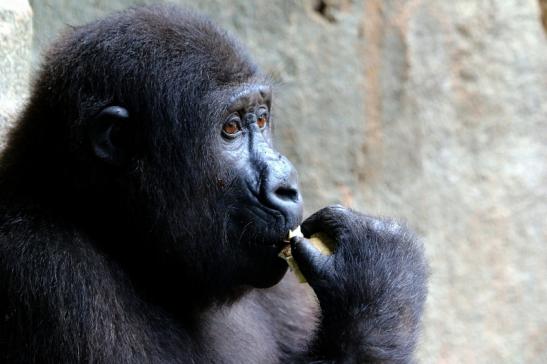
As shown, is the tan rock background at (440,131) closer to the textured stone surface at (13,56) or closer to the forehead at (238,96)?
the textured stone surface at (13,56)

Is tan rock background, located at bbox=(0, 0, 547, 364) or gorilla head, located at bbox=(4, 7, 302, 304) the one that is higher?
gorilla head, located at bbox=(4, 7, 302, 304)

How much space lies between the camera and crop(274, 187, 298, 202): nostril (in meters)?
3.95

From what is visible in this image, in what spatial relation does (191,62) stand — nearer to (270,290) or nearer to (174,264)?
(174,264)

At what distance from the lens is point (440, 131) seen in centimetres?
662

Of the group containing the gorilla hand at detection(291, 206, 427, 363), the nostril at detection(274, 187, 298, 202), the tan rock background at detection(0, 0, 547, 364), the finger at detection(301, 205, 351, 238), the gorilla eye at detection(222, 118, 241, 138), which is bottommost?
the tan rock background at detection(0, 0, 547, 364)

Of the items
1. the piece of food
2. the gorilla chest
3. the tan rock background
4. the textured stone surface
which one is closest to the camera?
the piece of food

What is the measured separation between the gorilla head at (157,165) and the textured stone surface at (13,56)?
83 cm

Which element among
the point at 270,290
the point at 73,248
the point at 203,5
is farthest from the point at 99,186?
the point at 203,5

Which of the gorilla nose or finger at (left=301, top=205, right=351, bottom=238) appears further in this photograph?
finger at (left=301, top=205, right=351, bottom=238)

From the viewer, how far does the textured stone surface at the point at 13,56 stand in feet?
15.7

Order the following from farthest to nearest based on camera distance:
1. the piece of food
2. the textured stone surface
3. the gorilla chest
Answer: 1. the textured stone surface
2. the gorilla chest
3. the piece of food

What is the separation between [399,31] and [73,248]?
3310 mm

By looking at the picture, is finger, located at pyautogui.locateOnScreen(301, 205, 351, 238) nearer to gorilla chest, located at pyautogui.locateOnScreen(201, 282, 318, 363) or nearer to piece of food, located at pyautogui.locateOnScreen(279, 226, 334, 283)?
piece of food, located at pyautogui.locateOnScreen(279, 226, 334, 283)

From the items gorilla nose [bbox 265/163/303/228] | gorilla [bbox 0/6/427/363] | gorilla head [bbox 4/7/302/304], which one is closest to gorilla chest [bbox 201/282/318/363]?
gorilla [bbox 0/6/427/363]
